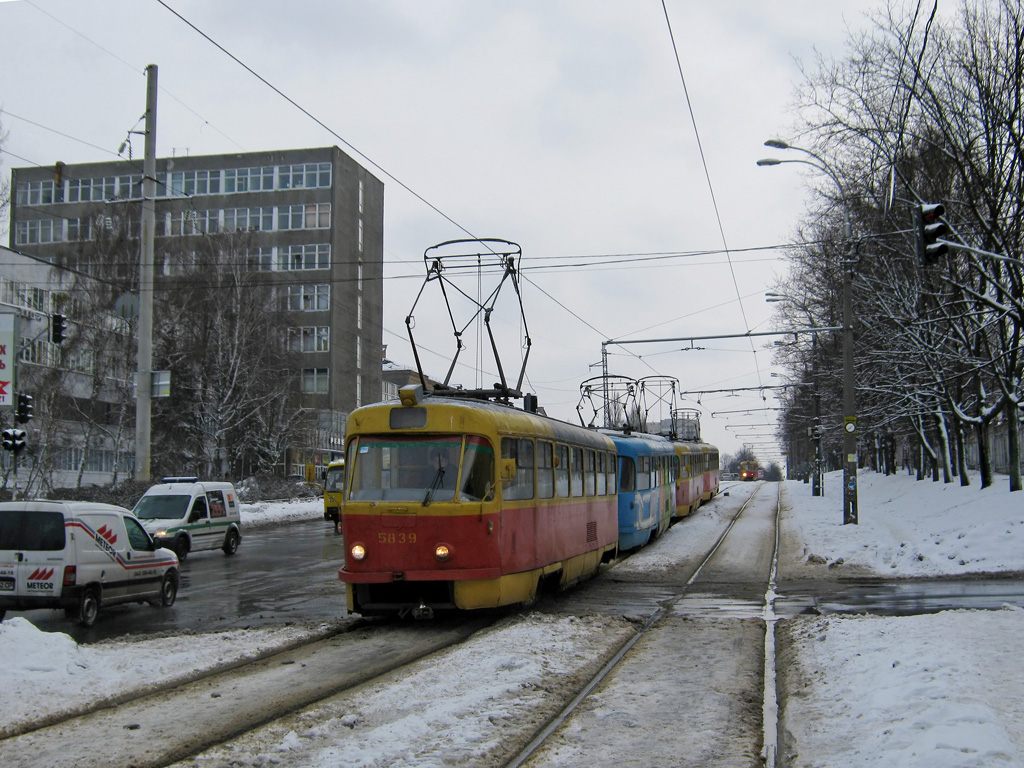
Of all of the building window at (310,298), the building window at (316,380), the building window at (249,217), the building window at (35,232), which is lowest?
the building window at (316,380)

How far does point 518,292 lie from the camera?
50.2 ft

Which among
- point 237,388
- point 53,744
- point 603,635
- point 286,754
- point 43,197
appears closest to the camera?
point 286,754

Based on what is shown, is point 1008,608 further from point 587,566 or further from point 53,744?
point 53,744

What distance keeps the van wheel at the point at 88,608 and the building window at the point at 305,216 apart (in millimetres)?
56681

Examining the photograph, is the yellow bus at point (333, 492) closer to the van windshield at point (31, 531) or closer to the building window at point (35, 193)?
the van windshield at point (31, 531)

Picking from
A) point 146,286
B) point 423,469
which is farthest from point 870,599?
point 146,286

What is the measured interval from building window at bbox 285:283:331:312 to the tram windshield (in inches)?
2225

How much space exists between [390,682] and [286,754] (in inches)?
87.5

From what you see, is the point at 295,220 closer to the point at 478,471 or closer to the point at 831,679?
the point at 478,471

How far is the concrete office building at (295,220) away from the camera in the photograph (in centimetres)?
6706

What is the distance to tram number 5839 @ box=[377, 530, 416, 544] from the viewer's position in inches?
447

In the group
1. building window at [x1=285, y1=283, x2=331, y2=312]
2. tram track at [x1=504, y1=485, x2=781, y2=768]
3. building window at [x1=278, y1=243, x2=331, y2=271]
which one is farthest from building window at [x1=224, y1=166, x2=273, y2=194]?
tram track at [x1=504, y1=485, x2=781, y2=768]

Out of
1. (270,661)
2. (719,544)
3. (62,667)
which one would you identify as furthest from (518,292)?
(719,544)

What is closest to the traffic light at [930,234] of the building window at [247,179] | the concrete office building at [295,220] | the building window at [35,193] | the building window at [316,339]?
the concrete office building at [295,220]
